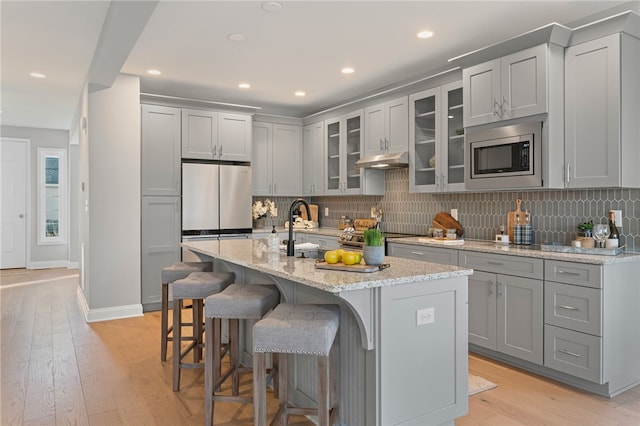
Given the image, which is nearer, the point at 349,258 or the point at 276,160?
the point at 349,258

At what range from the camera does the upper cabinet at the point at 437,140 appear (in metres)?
4.17

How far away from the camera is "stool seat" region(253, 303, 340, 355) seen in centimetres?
196

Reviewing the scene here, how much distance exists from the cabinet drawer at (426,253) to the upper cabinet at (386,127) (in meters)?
1.12

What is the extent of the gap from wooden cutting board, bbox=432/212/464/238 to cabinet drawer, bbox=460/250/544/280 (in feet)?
2.65

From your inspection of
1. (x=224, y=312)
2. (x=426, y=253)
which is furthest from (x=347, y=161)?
(x=224, y=312)

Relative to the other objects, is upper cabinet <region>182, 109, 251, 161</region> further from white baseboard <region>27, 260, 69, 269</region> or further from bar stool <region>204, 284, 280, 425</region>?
white baseboard <region>27, 260, 69, 269</region>

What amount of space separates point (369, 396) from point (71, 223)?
802cm

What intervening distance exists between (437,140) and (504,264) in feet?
4.94

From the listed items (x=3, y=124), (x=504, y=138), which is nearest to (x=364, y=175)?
(x=504, y=138)

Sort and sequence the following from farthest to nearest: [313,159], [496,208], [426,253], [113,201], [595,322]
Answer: [313,159]
[113,201]
[496,208]
[426,253]
[595,322]

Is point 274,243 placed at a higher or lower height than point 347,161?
lower

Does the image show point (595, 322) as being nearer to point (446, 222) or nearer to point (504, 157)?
point (504, 157)

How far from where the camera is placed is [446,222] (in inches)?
178

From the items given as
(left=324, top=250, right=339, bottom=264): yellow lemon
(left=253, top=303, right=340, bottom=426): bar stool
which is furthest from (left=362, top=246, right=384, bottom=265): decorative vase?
(left=253, top=303, right=340, bottom=426): bar stool
